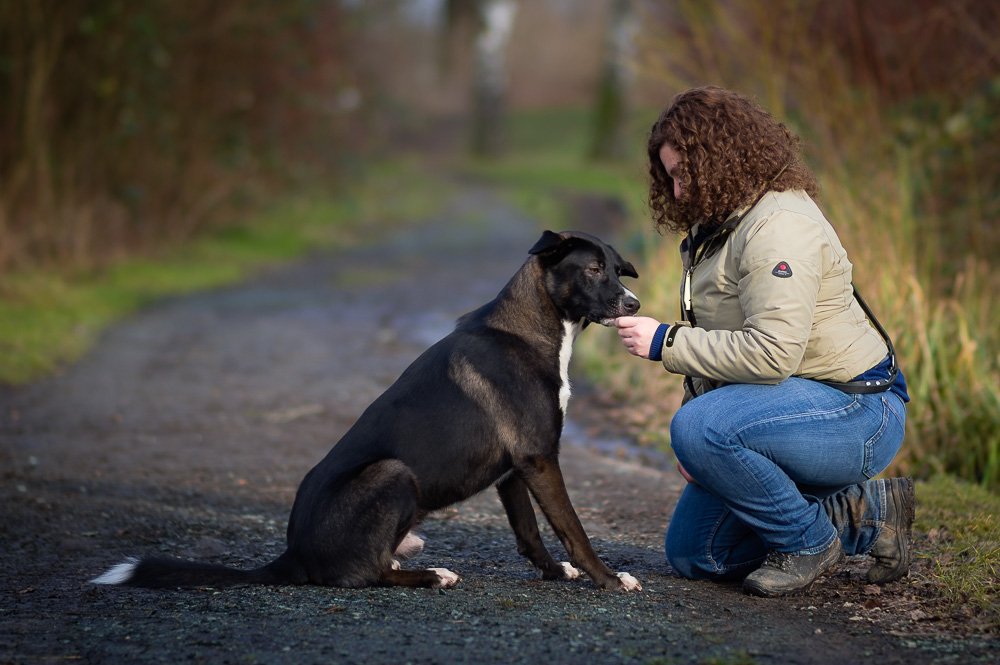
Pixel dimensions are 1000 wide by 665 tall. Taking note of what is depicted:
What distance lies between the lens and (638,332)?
3.62 m

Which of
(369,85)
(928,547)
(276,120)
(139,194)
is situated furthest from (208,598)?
(369,85)

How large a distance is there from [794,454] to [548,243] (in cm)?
121

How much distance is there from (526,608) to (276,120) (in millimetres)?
16096

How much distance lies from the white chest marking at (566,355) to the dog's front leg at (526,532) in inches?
14.2

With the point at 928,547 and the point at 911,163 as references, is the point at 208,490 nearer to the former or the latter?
the point at 928,547

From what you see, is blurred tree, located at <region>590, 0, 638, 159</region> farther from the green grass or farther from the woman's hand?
the woman's hand

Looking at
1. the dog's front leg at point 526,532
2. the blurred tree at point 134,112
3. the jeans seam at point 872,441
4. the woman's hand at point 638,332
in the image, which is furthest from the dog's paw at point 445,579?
the blurred tree at point 134,112

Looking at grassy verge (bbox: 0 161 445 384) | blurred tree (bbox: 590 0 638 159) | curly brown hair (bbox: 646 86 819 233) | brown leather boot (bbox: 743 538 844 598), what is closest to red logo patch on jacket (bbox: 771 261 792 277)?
curly brown hair (bbox: 646 86 819 233)

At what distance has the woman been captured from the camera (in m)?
3.39

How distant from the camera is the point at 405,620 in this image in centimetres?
327

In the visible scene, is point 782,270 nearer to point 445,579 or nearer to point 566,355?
point 566,355

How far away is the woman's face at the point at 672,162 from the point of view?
3682 mm

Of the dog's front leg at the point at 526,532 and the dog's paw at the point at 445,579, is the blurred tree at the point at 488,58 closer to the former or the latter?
the dog's front leg at the point at 526,532

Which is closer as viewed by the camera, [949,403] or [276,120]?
[949,403]
